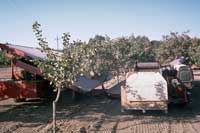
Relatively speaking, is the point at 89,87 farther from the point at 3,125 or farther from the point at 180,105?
the point at 3,125

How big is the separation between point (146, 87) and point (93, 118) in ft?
8.50

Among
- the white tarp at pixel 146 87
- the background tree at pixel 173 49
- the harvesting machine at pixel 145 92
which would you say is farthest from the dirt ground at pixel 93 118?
the background tree at pixel 173 49

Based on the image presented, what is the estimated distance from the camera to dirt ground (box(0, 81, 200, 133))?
35.8 feet

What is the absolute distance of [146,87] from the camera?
42.3 feet

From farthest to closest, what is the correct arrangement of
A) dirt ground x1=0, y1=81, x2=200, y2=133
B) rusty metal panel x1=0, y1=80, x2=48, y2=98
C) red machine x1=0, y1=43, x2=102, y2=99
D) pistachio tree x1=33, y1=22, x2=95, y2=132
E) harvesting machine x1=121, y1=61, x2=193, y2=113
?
rusty metal panel x1=0, y1=80, x2=48, y2=98 → red machine x1=0, y1=43, x2=102, y2=99 → harvesting machine x1=121, y1=61, x2=193, y2=113 → dirt ground x1=0, y1=81, x2=200, y2=133 → pistachio tree x1=33, y1=22, x2=95, y2=132

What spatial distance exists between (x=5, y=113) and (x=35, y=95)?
1.64m

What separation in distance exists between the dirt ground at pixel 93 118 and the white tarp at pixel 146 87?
2.79ft

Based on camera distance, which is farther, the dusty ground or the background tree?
the background tree

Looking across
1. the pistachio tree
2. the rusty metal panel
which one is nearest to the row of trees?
the pistachio tree

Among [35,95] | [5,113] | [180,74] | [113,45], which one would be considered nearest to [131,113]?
[35,95]

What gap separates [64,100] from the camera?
59.8 ft

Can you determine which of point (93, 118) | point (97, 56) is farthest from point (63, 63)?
point (97, 56)

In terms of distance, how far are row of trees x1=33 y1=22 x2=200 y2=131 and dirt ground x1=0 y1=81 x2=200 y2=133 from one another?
1727 mm

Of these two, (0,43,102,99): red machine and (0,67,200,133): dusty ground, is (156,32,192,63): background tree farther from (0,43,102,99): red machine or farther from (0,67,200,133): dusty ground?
(0,43,102,99): red machine
